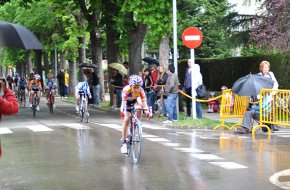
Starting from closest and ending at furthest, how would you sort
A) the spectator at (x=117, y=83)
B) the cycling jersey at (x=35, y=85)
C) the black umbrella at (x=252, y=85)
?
1. the black umbrella at (x=252, y=85)
2. the cycling jersey at (x=35, y=85)
3. the spectator at (x=117, y=83)

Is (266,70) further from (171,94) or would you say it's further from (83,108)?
(83,108)

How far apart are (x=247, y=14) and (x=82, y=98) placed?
33.0 feet

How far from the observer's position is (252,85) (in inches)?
631

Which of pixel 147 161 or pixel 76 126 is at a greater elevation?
pixel 76 126

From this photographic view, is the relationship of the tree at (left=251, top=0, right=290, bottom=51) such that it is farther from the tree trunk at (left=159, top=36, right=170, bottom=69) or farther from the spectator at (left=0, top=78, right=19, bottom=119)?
the spectator at (left=0, top=78, right=19, bottom=119)

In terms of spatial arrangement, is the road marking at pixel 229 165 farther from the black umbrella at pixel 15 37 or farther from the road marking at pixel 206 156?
the black umbrella at pixel 15 37

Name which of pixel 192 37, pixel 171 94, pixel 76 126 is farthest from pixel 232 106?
pixel 76 126

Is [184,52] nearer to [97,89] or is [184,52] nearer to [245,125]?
[97,89]

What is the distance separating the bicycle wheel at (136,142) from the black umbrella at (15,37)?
3849 millimetres

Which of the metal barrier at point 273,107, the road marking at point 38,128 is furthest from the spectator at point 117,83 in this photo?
the metal barrier at point 273,107

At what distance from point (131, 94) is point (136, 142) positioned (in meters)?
0.89

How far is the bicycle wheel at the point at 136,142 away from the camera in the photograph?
1098 centimetres

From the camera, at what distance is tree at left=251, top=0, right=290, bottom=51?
23562 mm

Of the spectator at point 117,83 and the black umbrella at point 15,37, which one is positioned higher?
the black umbrella at point 15,37
